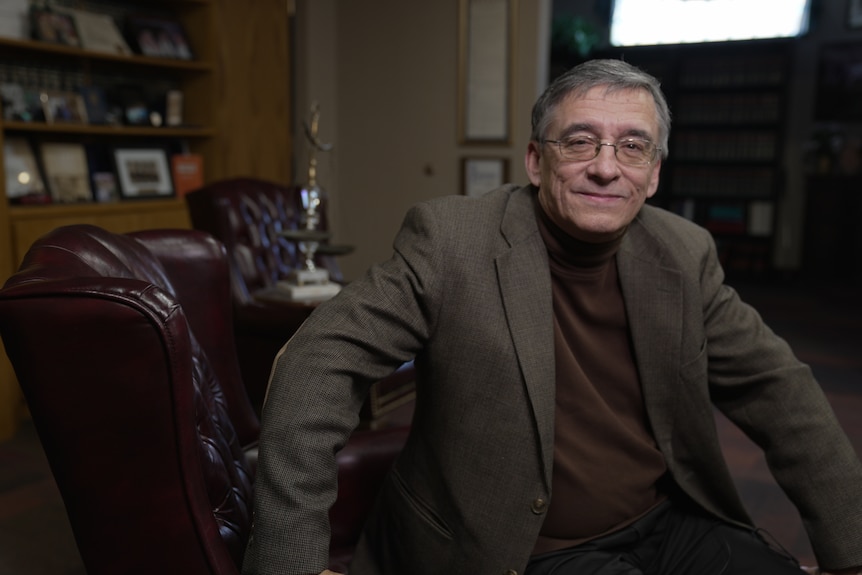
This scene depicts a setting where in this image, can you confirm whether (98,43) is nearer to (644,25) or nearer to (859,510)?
(859,510)

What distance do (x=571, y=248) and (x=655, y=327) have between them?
0.20 metres

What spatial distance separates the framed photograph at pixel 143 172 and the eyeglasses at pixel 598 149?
3.05 metres

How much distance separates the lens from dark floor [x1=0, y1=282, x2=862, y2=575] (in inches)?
85.4

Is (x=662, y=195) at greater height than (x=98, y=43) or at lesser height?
lesser

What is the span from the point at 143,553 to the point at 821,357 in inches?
169

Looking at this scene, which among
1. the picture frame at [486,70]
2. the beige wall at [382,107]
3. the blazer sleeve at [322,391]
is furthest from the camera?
the beige wall at [382,107]

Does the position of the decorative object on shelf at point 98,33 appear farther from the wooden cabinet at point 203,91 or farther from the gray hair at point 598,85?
the gray hair at point 598,85

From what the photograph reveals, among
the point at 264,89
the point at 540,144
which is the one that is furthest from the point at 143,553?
the point at 264,89

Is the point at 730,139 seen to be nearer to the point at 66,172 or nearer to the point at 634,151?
the point at 66,172

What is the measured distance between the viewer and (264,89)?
14.2 ft

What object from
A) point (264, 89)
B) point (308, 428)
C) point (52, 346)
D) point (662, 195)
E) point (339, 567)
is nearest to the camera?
point (52, 346)

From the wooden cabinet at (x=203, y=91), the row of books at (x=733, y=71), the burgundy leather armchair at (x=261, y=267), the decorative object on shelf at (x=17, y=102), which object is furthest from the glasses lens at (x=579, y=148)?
the row of books at (x=733, y=71)

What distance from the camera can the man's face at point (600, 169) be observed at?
1.23 metres

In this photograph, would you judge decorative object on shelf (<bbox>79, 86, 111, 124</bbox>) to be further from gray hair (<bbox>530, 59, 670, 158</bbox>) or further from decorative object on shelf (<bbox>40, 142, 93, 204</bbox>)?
gray hair (<bbox>530, 59, 670, 158</bbox>)
